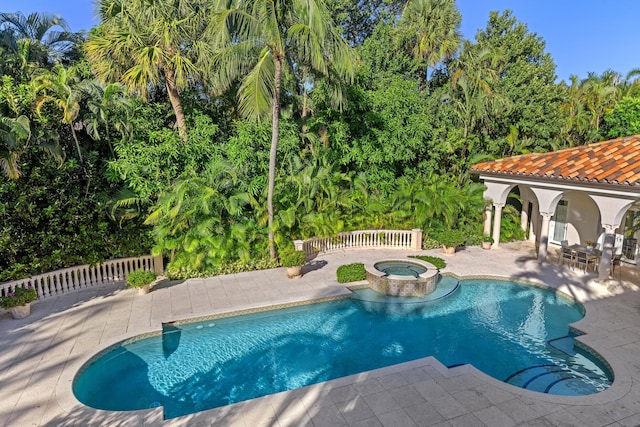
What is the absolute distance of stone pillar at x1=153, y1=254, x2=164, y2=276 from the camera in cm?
1480

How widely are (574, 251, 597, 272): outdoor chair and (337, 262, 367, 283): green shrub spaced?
8728mm

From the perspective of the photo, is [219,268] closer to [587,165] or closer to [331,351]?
[331,351]

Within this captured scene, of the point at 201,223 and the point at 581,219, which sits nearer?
the point at 201,223

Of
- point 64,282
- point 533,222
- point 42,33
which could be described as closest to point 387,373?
point 64,282

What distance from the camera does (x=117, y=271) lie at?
1451 cm

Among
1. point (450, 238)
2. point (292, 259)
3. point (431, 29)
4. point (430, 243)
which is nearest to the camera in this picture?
point (292, 259)

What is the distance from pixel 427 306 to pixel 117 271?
1133cm

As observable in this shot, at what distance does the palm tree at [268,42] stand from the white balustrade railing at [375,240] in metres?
7.82

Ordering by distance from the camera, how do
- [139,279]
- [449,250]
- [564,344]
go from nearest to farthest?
[564,344] → [139,279] → [449,250]

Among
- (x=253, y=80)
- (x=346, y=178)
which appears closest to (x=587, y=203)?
(x=346, y=178)

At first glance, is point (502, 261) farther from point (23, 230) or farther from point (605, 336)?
point (23, 230)

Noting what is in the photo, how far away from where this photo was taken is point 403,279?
1370 cm

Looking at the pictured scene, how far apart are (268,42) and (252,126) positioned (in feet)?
16.2

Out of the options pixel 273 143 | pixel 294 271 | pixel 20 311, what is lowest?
pixel 20 311
